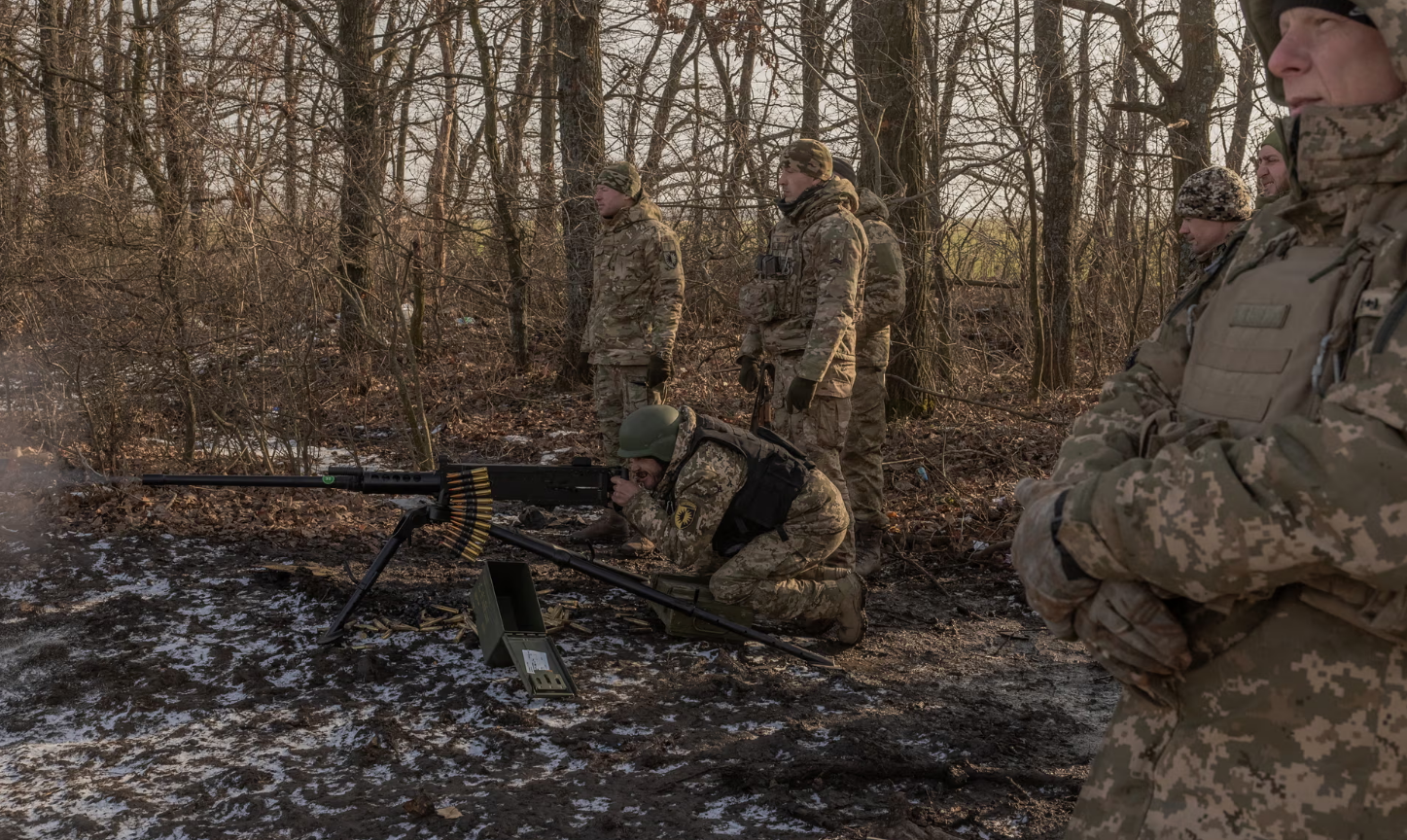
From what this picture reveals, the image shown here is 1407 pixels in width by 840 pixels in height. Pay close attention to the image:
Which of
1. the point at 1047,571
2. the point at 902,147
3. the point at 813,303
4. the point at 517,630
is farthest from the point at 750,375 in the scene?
the point at 1047,571

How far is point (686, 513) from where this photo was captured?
5.17 meters

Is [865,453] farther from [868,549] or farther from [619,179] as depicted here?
[619,179]

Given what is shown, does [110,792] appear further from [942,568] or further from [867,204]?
[867,204]

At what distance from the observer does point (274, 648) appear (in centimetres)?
507

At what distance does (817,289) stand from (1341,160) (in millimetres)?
4930

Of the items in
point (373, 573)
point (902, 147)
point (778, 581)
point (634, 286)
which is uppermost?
point (902, 147)

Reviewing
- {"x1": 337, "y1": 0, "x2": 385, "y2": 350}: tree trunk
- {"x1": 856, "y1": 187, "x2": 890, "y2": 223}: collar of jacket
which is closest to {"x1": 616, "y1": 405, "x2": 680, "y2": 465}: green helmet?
{"x1": 337, "y1": 0, "x2": 385, "y2": 350}: tree trunk

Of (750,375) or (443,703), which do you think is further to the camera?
(750,375)

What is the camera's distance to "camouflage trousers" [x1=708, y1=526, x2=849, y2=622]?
17.2 ft

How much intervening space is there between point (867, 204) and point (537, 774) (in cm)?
474

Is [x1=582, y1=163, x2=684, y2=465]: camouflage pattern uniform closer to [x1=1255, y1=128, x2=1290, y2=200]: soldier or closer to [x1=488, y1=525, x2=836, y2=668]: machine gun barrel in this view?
[x1=488, y1=525, x2=836, y2=668]: machine gun barrel

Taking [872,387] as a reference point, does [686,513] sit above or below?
below

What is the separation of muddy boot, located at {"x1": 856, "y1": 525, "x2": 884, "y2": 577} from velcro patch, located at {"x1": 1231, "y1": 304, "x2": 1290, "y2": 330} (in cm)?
515

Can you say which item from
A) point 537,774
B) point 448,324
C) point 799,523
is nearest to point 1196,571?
point 537,774
